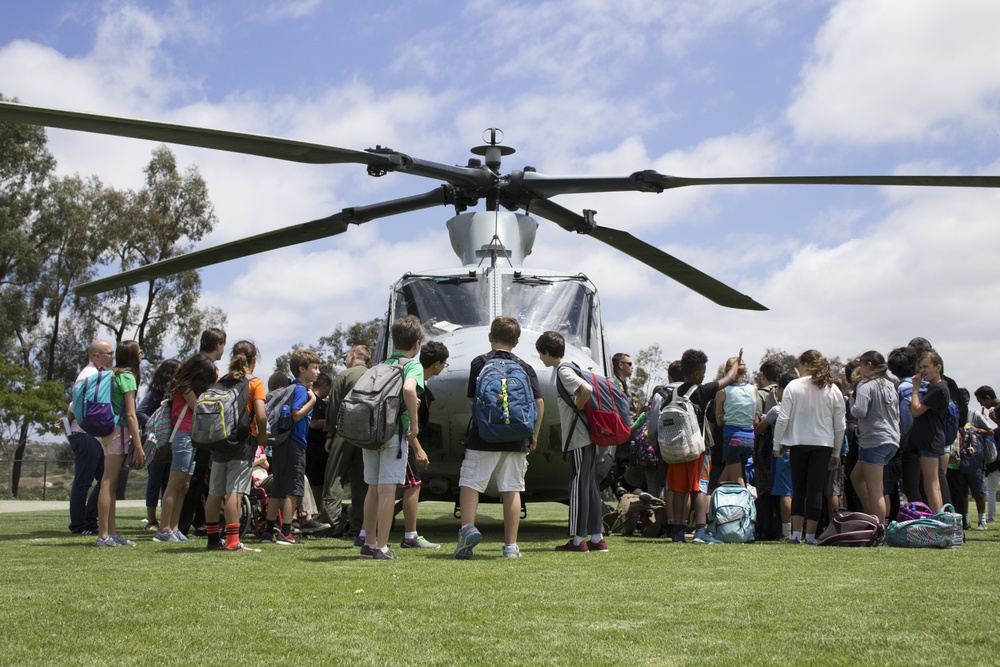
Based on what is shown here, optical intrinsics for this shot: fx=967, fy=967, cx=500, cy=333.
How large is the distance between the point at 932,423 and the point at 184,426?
20.8 ft

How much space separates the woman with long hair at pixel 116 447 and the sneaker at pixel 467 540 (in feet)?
8.96

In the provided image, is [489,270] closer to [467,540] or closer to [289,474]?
[289,474]

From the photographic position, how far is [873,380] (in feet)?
27.0

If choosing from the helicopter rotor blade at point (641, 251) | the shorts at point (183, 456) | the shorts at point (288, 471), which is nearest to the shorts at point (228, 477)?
the shorts at point (183, 456)

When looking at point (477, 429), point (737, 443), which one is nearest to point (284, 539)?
point (477, 429)

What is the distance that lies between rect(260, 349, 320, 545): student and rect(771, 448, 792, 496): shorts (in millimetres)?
4172

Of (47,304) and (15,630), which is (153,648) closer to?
(15,630)

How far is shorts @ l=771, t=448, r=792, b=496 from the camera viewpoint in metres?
8.60

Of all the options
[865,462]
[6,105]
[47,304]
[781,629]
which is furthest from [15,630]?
[47,304]

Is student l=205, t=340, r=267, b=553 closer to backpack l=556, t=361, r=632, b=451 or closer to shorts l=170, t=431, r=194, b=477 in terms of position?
shorts l=170, t=431, r=194, b=477

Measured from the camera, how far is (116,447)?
7512 mm

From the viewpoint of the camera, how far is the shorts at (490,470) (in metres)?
6.72

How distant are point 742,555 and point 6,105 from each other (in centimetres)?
565

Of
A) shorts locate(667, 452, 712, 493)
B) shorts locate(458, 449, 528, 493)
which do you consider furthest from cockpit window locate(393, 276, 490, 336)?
shorts locate(458, 449, 528, 493)
